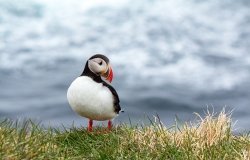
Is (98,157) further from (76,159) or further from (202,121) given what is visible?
(202,121)

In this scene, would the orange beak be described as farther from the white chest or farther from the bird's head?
the white chest

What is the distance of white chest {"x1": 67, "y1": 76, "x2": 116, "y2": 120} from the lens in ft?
33.5

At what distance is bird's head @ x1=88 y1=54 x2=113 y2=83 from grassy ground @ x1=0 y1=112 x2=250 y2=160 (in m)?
1.04

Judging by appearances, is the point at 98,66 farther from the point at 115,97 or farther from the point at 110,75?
the point at 115,97

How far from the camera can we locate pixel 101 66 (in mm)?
10406

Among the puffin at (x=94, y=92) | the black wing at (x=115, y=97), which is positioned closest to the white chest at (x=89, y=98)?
the puffin at (x=94, y=92)

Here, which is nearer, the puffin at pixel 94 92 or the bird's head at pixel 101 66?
the puffin at pixel 94 92

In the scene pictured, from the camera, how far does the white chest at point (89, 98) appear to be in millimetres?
10211

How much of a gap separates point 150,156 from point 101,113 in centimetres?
129

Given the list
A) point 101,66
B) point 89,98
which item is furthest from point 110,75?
point 89,98

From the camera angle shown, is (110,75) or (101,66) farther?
(110,75)

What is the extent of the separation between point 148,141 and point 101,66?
1.51 metres

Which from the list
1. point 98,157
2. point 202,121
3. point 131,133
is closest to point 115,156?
point 98,157

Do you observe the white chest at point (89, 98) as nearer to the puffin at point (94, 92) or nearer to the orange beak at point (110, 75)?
the puffin at point (94, 92)
